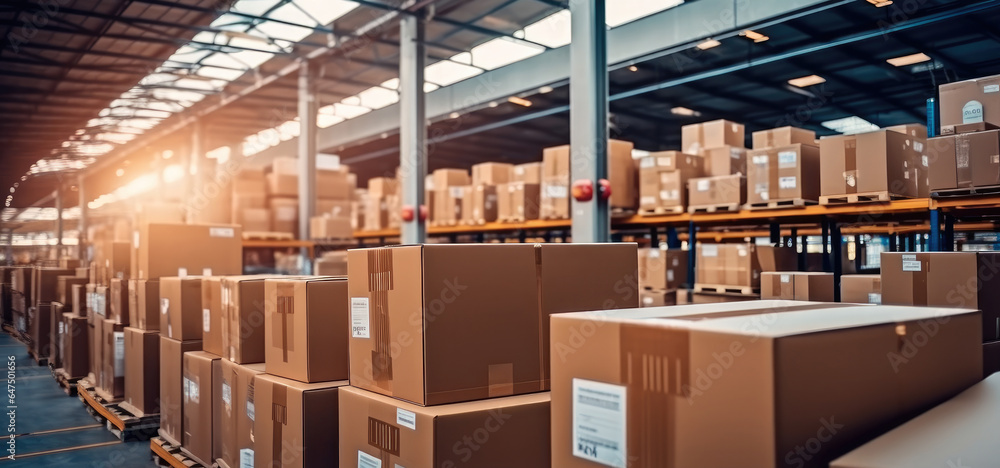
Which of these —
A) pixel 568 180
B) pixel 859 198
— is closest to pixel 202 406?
pixel 859 198

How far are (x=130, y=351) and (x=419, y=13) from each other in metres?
5.97

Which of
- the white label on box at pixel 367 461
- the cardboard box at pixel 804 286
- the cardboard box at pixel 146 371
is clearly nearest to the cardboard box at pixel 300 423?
the white label on box at pixel 367 461

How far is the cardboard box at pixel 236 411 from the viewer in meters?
2.84

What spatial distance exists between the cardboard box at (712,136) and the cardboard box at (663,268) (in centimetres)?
114

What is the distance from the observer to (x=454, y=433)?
184 cm

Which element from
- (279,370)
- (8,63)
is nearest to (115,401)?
(279,370)

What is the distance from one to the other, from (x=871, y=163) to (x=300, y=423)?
4.78 m

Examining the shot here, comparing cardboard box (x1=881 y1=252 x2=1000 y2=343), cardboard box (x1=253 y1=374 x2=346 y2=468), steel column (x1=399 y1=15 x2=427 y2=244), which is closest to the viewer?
cardboard box (x1=253 y1=374 x2=346 y2=468)

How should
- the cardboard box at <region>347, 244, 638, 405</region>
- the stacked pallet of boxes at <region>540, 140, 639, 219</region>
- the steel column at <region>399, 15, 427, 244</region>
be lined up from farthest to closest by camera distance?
the steel column at <region>399, 15, 427, 244</region> < the stacked pallet of boxes at <region>540, 140, 639, 219</region> < the cardboard box at <region>347, 244, 638, 405</region>

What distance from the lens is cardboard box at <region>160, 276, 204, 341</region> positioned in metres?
4.04

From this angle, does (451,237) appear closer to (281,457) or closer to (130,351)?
(130,351)

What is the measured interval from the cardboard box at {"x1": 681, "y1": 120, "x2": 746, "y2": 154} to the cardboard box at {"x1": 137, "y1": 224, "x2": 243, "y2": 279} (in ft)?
15.2

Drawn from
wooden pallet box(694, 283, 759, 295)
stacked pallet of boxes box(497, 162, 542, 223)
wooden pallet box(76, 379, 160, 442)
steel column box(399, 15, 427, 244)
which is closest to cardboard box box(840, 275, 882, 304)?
wooden pallet box(694, 283, 759, 295)

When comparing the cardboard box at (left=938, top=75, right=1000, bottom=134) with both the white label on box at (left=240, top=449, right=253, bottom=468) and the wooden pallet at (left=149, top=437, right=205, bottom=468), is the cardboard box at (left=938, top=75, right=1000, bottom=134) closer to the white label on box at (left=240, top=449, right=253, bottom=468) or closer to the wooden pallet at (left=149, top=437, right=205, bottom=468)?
the white label on box at (left=240, top=449, right=253, bottom=468)
